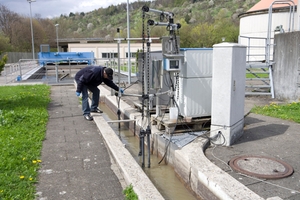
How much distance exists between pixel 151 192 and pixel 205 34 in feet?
165

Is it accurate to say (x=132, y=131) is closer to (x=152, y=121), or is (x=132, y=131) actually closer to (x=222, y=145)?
(x=152, y=121)

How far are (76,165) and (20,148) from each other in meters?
1.27

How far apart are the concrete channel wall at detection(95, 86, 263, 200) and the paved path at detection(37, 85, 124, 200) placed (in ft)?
0.72

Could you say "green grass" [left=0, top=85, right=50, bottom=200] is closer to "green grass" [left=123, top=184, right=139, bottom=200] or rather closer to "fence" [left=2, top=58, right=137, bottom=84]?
"green grass" [left=123, top=184, right=139, bottom=200]

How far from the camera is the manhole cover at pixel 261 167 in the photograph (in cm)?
436

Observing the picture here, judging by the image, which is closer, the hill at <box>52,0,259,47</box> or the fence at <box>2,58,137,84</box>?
the fence at <box>2,58,137,84</box>

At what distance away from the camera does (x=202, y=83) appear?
258 inches

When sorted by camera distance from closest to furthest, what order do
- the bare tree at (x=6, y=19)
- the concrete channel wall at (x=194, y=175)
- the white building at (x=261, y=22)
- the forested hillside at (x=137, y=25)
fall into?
the concrete channel wall at (x=194, y=175) < the white building at (x=261, y=22) < the forested hillside at (x=137, y=25) < the bare tree at (x=6, y=19)

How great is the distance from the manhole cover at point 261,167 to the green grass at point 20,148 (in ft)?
10.1

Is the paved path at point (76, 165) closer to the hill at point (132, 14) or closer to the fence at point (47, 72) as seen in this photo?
the fence at point (47, 72)

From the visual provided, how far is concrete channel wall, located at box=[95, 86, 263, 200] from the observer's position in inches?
144

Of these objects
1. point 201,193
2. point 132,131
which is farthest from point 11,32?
point 201,193

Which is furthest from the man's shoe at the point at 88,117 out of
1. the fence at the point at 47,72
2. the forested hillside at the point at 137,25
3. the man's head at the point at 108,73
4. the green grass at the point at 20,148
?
the fence at the point at 47,72

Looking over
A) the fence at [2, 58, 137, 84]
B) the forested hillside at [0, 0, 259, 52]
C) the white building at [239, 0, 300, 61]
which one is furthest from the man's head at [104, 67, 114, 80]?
the white building at [239, 0, 300, 61]
